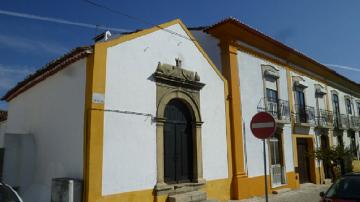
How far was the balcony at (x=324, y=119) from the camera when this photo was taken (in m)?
18.0

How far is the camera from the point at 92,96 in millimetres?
7625

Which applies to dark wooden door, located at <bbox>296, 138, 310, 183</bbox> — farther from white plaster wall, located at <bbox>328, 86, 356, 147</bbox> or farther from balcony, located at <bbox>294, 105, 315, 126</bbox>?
white plaster wall, located at <bbox>328, 86, 356, 147</bbox>

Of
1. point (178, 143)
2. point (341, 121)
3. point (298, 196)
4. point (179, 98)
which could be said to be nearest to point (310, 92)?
point (341, 121)

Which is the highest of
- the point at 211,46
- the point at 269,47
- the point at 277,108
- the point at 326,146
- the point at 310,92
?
the point at 269,47

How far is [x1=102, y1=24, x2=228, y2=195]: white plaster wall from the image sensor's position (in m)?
7.90

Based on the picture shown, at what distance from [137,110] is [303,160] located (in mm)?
11195

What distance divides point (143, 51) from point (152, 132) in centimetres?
225

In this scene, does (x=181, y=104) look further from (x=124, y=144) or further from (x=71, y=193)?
(x=71, y=193)

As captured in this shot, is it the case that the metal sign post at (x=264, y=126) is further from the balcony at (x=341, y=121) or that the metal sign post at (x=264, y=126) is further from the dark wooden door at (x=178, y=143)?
the balcony at (x=341, y=121)

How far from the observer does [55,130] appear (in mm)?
8695

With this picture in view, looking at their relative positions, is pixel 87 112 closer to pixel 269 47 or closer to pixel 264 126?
pixel 264 126

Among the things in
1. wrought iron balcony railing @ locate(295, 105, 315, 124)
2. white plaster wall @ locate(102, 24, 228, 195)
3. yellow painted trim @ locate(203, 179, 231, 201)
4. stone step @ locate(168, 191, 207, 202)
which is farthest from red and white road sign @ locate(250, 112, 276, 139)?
wrought iron balcony railing @ locate(295, 105, 315, 124)

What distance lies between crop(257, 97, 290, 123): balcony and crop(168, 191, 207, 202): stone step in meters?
5.34

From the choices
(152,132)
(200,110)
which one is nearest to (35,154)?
(152,132)
